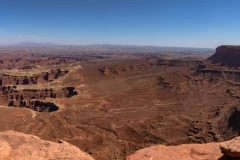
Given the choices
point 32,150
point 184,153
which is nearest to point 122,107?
point 184,153

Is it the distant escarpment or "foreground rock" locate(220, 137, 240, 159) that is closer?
"foreground rock" locate(220, 137, 240, 159)

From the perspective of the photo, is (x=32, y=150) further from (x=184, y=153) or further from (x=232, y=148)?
(x=232, y=148)

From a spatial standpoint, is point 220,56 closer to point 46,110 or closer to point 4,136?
point 46,110

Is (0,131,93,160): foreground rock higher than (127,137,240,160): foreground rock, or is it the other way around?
(0,131,93,160): foreground rock

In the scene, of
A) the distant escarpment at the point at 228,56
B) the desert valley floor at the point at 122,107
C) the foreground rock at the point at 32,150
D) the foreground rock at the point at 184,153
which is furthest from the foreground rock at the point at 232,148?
the distant escarpment at the point at 228,56

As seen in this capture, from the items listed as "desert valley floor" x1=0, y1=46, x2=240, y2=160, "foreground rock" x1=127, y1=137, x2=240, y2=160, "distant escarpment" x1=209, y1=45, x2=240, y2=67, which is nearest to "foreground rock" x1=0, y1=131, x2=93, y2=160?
"foreground rock" x1=127, y1=137, x2=240, y2=160

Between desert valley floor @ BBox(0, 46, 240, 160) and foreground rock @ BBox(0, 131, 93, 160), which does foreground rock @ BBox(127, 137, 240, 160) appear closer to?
foreground rock @ BBox(0, 131, 93, 160)

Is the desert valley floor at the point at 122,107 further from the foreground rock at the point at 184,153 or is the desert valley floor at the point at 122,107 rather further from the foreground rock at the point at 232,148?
the foreground rock at the point at 232,148
